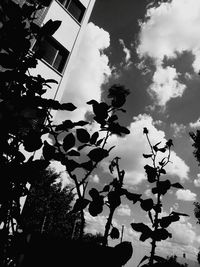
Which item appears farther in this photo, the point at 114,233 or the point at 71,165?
the point at 114,233

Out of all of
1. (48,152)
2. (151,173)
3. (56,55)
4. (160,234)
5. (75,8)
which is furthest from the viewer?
(75,8)

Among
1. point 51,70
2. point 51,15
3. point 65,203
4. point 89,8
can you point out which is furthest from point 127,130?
point 65,203

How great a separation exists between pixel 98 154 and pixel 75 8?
437 inches

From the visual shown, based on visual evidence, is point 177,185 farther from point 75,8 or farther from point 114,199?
point 75,8

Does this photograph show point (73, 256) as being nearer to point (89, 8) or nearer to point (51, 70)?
point (51, 70)

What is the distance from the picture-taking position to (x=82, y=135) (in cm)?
151

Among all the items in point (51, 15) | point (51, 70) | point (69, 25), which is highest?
point (69, 25)

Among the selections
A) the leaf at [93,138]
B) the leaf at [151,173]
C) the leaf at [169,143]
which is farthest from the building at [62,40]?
the leaf at [93,138]

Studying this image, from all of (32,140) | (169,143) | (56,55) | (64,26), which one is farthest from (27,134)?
(64,26)

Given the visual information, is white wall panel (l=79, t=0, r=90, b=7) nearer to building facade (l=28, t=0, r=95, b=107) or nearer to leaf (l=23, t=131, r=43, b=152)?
building facade (l=28, t=0, r=95, b=107)

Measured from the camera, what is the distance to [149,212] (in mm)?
1560

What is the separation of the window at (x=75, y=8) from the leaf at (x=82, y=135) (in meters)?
10.3

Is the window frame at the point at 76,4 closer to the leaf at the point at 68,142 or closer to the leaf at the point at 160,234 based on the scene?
the leaf at the point at 68,142

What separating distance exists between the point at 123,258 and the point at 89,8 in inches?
486
